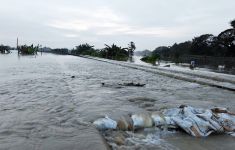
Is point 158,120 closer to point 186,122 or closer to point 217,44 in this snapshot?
point 186,122

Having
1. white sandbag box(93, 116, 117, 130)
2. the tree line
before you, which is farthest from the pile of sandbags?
the tree line

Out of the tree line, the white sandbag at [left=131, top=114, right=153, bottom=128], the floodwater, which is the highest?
the tree line

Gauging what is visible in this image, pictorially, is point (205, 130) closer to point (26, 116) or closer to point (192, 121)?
point (192, 121)

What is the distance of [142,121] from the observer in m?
5.80

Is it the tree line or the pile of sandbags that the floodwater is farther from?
the tree line

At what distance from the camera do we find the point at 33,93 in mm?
9570

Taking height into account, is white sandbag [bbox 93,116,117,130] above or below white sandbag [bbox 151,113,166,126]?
below

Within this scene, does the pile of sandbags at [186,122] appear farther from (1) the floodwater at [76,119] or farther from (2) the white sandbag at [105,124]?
(1) the floodwater at [76,119]

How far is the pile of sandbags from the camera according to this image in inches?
214

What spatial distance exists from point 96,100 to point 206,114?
3.67m

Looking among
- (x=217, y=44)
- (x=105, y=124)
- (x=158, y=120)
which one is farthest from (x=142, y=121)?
(x=217, y=44)

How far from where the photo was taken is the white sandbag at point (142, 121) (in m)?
5.70

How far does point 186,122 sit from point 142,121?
0.81 m

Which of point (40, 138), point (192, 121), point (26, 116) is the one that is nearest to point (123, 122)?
point (192, 121)
